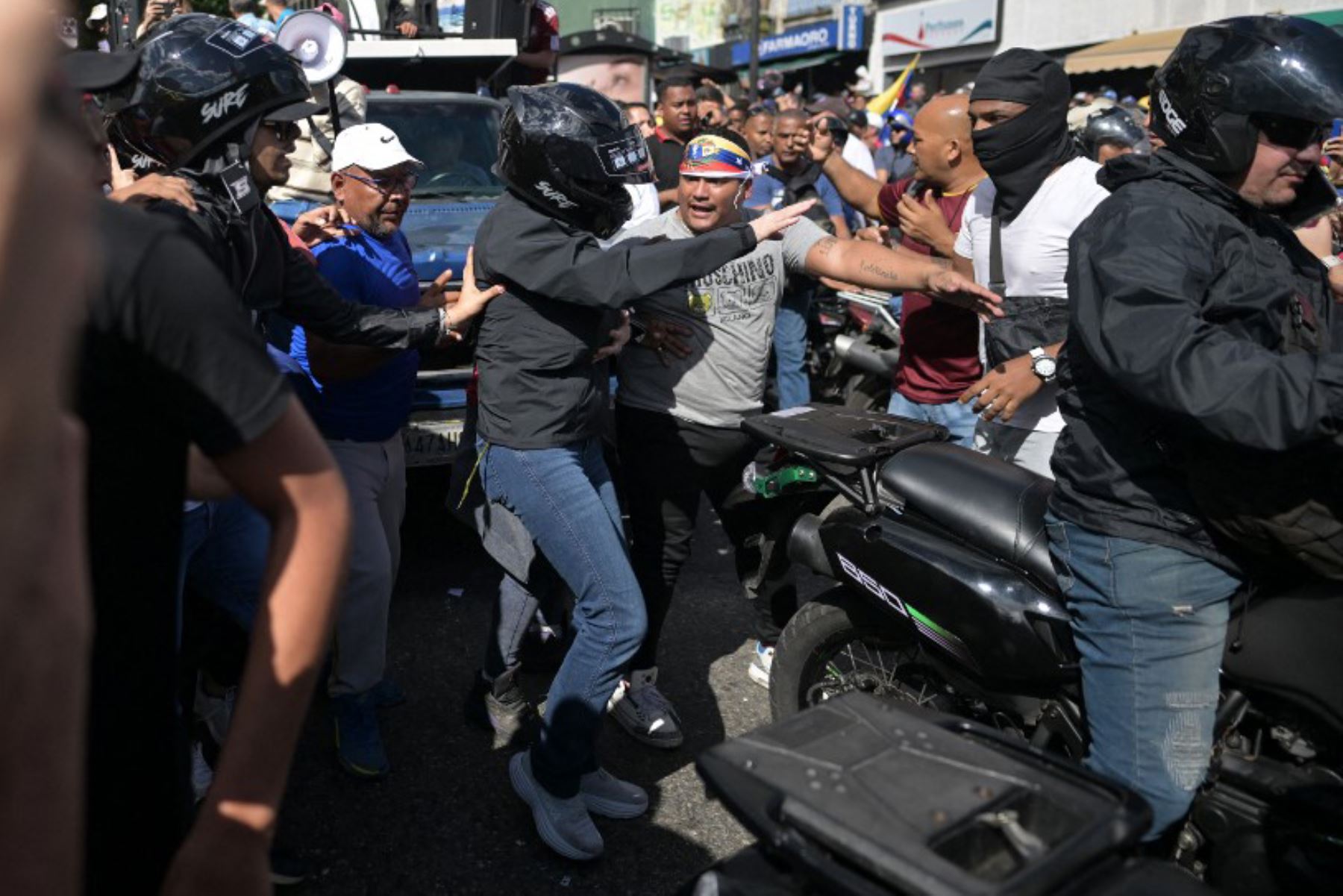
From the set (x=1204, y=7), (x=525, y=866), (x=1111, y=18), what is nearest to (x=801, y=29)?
(x=1111, y=18)

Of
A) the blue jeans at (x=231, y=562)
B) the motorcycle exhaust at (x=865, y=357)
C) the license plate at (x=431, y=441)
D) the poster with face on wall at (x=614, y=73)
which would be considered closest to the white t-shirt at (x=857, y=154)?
the motorcycle exhaust at (x=865, y=357)

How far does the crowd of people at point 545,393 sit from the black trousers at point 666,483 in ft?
0.04

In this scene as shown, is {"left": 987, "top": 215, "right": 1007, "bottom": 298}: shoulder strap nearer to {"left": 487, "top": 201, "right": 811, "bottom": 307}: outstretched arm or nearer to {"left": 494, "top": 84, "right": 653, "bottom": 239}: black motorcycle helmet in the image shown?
{"left": 487, "top": 201, "right": 811, "bottom": 307}: outstretched arm

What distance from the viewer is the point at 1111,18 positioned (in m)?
23.9

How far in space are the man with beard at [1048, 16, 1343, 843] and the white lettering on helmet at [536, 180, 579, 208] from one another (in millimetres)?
1375

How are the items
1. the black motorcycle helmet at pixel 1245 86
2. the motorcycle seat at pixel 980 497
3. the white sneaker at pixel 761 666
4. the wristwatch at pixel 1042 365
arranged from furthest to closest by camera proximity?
the white sneaker at pixel 761 666, the wristwatch at pixel 1042 365, the motorcycle seat at pixel 980 497, the black motorcycle helmet at pixel 1245 86

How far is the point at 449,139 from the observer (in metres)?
7.30

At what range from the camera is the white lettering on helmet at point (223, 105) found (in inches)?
108

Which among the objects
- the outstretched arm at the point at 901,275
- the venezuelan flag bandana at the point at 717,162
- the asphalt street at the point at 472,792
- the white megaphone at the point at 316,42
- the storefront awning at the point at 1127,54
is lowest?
the asphalt street at the point at 472,792

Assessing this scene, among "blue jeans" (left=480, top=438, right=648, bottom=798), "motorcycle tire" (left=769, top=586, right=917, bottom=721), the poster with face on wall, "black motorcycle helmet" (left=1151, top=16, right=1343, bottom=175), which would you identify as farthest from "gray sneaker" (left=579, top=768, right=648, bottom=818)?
the poster with face on wall

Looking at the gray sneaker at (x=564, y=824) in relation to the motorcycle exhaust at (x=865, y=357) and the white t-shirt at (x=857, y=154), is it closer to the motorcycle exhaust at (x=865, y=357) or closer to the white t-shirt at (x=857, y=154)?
the motorcycle exhaust at (x=865, y=357)

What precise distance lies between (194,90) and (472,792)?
2.10m

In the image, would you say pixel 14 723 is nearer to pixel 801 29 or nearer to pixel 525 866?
pixel 525 866

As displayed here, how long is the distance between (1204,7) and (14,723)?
81.1ft
